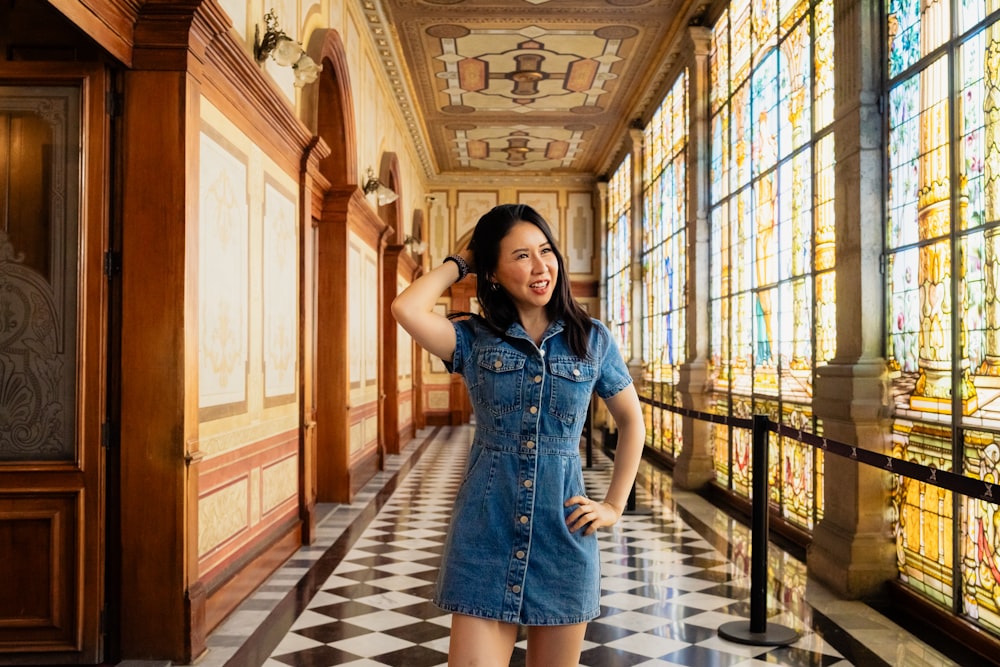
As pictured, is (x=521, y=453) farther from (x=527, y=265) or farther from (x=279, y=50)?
(x=279, y=50)

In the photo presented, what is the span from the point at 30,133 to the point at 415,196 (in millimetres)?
13985

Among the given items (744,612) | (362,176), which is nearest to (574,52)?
(362,176)

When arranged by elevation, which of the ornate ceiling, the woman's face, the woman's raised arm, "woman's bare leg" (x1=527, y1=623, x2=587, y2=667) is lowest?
"woman's bare leg" (x1=527, y1=623, x2=587, y2=667)

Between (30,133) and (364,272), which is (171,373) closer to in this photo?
(30,133)

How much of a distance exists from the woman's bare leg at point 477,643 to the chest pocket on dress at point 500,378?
44cm

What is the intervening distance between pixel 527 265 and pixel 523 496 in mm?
497

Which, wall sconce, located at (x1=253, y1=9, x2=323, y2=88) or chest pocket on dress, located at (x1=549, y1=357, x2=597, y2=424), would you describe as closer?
chest pocket on dress, located at (x1=549, y1=357, x2=597, y2=424)

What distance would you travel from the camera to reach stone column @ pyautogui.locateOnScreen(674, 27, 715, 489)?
10148 millimetres

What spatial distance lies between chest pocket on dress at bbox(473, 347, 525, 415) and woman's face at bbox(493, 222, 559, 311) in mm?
134

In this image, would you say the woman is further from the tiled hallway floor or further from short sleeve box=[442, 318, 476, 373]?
the tiled hallway floor

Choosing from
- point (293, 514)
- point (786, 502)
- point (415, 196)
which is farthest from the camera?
point (415, 196)

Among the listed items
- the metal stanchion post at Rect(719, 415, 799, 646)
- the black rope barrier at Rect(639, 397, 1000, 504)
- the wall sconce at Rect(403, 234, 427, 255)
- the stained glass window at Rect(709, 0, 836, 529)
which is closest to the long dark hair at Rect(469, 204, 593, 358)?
the black rope barrier at Rect(639, 397, 1000, 504)

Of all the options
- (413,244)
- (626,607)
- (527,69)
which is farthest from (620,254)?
(626,607)

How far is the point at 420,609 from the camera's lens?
5.27 m
